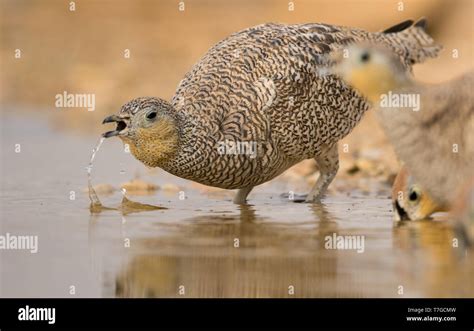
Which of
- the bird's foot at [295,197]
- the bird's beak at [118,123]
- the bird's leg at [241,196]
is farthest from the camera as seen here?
the bird's foot at [295,197]

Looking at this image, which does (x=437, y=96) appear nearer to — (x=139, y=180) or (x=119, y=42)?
(x=139, y=180)

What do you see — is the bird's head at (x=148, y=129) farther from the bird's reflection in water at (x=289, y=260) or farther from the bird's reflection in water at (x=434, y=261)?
the bird's reflection in water at (x=434, y=261)

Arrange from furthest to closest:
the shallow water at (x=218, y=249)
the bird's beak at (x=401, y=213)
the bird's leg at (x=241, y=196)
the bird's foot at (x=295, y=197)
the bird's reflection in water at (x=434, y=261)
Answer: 1. the bird's foot at (x=295, y=197)
2. the bird's leg at (x=241, y=196)
3. the bird's beak at (x=401, y=213)
4. the shallow water at (x=218, y=249)
5. the bird's reflection in water at (x=434, y=261)

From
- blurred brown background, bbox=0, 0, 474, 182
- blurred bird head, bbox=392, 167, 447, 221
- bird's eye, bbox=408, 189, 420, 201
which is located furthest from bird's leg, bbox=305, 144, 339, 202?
blurred brown background, bbox=0, 0, 474, 182

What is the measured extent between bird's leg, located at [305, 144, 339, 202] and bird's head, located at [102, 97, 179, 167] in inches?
78.6

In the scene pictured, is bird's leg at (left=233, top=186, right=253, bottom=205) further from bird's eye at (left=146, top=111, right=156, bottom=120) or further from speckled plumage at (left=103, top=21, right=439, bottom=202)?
bird's eye at (left=146, top=111, right=156, bottom=120)

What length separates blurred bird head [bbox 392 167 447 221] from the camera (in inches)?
367

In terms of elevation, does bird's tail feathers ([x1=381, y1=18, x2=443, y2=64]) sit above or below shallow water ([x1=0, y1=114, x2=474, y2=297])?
above

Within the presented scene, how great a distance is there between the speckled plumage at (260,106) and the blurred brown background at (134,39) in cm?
465

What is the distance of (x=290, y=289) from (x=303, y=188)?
5165mm

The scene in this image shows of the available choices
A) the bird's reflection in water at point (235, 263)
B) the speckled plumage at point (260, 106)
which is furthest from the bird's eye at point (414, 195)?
the speckled plumage at point (260, 106)

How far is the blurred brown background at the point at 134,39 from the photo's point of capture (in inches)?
752
